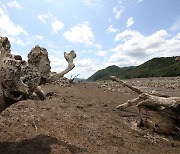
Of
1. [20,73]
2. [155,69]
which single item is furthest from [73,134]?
[155,69]

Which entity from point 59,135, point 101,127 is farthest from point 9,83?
point 101,127

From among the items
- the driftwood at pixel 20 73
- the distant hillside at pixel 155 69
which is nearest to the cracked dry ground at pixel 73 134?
the driftwood at pixel 20 73

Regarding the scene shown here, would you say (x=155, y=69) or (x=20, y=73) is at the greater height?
(x=155, y=69)

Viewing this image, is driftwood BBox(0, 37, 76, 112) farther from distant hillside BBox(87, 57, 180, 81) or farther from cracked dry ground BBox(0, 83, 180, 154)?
distant hillside BBox(87, 57, 180, 81)

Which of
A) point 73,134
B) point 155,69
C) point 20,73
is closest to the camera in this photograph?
point 20,73

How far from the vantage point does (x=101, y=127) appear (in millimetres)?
12867

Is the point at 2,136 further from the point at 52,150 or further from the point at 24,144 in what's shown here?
the point at 52,150

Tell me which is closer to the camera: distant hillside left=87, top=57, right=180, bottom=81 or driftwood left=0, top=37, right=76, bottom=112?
driftwood left=0, top=37, right=76, bottom=112

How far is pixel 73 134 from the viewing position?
11555mm

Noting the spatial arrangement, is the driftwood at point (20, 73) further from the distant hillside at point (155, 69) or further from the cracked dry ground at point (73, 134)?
the distant hillside at point (155, 69)

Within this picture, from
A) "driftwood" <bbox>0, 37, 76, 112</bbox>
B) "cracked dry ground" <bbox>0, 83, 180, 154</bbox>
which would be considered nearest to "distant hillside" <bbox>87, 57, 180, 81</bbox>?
"cracked dry ground" <bbox>0, 83, 180, 154</bbox>

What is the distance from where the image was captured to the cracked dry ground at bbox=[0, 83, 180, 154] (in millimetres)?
10289

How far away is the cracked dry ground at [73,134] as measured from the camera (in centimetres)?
1029

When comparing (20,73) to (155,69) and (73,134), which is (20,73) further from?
(155,69)
